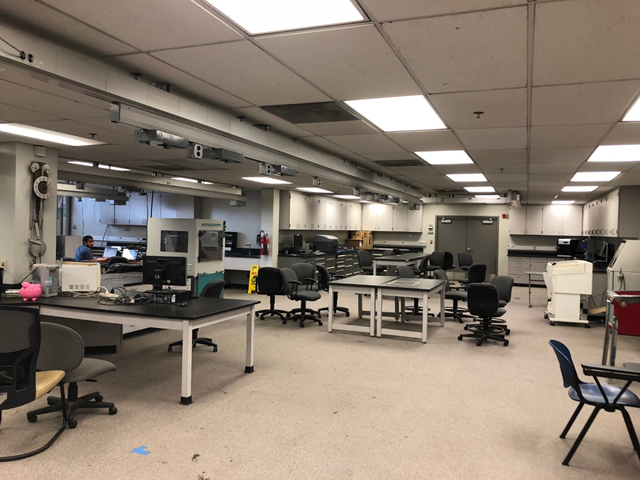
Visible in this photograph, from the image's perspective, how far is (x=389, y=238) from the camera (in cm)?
1472

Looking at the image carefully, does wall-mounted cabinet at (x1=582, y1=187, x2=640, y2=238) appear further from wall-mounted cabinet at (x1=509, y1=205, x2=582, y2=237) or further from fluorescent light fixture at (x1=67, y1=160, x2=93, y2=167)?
fluorescent light fixture at (x1=67, y1=160, x2=93, y2=167)

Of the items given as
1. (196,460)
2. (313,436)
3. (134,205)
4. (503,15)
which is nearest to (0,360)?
(196,460)

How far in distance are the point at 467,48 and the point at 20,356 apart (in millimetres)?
3300

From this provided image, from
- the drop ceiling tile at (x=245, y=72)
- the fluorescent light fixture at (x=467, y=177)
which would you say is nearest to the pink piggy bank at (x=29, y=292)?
the drop ceiling tile at (x=245, y=72)

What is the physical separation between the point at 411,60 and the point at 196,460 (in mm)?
2850

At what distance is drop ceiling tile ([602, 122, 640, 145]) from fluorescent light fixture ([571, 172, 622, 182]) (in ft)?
7.93

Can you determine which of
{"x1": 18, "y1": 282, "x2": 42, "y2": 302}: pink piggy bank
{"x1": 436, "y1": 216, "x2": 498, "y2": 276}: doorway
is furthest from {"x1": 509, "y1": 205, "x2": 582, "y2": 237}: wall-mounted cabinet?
{"x1": 18, "y1": 282, "x2": 42, "y2": 302}: pink piggy bank

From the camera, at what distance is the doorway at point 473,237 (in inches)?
531

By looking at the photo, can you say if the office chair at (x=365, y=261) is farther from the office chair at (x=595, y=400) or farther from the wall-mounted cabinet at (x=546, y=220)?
the office chair at (x=595, y=400)

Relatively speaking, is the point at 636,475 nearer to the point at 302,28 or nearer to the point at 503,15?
the point at 503,15

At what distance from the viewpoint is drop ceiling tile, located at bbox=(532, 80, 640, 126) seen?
3.33m

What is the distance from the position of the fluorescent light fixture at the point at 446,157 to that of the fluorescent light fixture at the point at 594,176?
2228 millimetres

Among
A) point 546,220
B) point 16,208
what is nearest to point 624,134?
point 16,208

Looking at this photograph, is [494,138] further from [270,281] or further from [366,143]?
[270,281]
